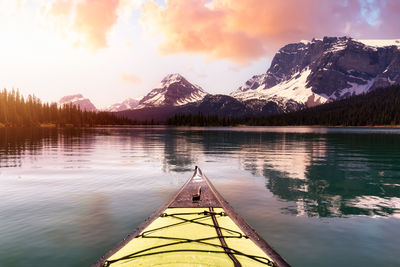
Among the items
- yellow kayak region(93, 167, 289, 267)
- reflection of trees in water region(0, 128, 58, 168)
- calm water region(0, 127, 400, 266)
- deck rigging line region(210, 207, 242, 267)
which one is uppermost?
deck rigging line region(210, 207, 242, 267)

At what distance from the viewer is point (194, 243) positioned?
7.61 meters

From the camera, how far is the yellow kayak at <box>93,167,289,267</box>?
22.0ft

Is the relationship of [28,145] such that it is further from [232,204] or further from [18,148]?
[232,204]

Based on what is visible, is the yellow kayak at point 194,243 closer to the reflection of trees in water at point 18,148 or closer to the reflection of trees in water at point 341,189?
the reflection of trees in water at point 341,189

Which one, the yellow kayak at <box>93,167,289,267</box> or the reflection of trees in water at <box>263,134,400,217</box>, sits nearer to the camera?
the yellow kayak at <box>93,167,289,267</box>

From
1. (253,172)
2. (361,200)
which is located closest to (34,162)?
(253,172)

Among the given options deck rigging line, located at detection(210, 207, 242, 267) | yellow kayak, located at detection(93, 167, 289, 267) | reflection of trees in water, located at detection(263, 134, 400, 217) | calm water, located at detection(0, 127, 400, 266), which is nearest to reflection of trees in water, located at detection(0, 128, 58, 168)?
calm water, located at detection(0, 127, 400, 266)

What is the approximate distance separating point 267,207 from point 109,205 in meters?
8.71

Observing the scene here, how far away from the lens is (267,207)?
48.7ft

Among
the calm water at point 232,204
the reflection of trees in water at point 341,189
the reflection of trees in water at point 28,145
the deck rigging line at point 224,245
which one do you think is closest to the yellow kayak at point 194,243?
the deck rigging line at point 224,245

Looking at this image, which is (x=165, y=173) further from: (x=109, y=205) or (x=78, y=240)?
(x=78, y=240)

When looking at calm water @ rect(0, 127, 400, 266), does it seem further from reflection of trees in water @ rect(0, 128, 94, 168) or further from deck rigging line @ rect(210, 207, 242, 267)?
reflection of trees in water @ rect(0, 128, 94, 168)

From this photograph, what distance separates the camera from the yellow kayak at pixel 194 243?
669 cm

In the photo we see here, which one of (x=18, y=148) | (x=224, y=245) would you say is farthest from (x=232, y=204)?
(x=18, y=148)
